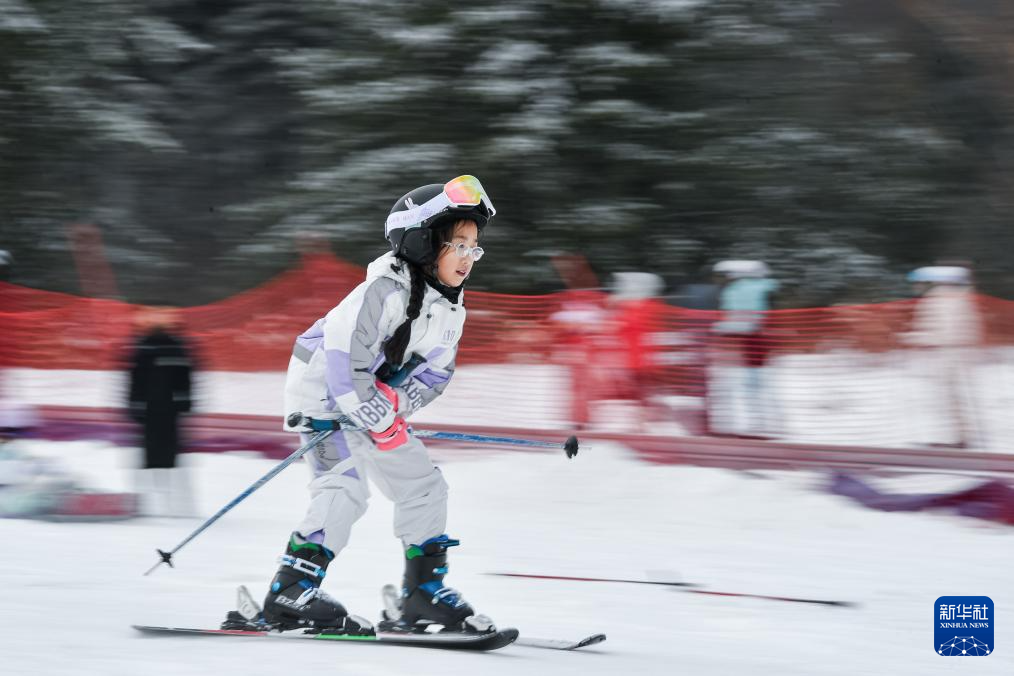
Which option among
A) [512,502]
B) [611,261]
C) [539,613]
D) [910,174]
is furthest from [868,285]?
[539,613]

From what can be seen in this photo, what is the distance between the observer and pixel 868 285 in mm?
14141

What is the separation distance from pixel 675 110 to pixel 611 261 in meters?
1.75

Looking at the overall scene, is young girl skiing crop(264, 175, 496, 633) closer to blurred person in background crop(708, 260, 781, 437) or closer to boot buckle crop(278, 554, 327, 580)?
boot buckle crop(278, 554, 327, 580)

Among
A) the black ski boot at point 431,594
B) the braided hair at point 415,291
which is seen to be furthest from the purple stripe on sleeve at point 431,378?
the black ski boot at point 431,594

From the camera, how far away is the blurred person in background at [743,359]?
26.8 ft

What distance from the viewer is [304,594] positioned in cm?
417

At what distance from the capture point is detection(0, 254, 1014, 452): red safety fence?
8023mm

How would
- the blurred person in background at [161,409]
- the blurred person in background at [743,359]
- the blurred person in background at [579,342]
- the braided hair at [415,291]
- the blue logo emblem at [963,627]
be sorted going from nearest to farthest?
1. the braided hair at [415,291]
2. the blue logo emblem at [963,627]
3. the blurred person in background at [161,409]
4. the blurred person in background at [743,359]
5. the blurred person in background at [579,342]

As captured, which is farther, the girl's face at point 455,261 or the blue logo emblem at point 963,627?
the blue logo emblem at point 963,627

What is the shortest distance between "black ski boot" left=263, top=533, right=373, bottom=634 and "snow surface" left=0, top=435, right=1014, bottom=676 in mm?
90

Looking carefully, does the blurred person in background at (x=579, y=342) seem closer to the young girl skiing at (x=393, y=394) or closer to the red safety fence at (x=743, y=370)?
the red safety fence at (x=743, y=370)

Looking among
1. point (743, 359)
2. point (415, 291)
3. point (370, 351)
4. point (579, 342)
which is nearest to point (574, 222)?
point (579, 342)

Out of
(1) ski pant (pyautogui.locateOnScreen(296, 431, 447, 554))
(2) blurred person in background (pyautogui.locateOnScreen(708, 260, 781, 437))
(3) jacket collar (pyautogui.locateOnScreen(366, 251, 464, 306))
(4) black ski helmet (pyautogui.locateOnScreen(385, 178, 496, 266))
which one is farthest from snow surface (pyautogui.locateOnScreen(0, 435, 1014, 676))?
(4) black ski helmet (pyautogui.locateOnScreen(385, 178, 496, 266))

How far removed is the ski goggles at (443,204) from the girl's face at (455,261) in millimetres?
83
